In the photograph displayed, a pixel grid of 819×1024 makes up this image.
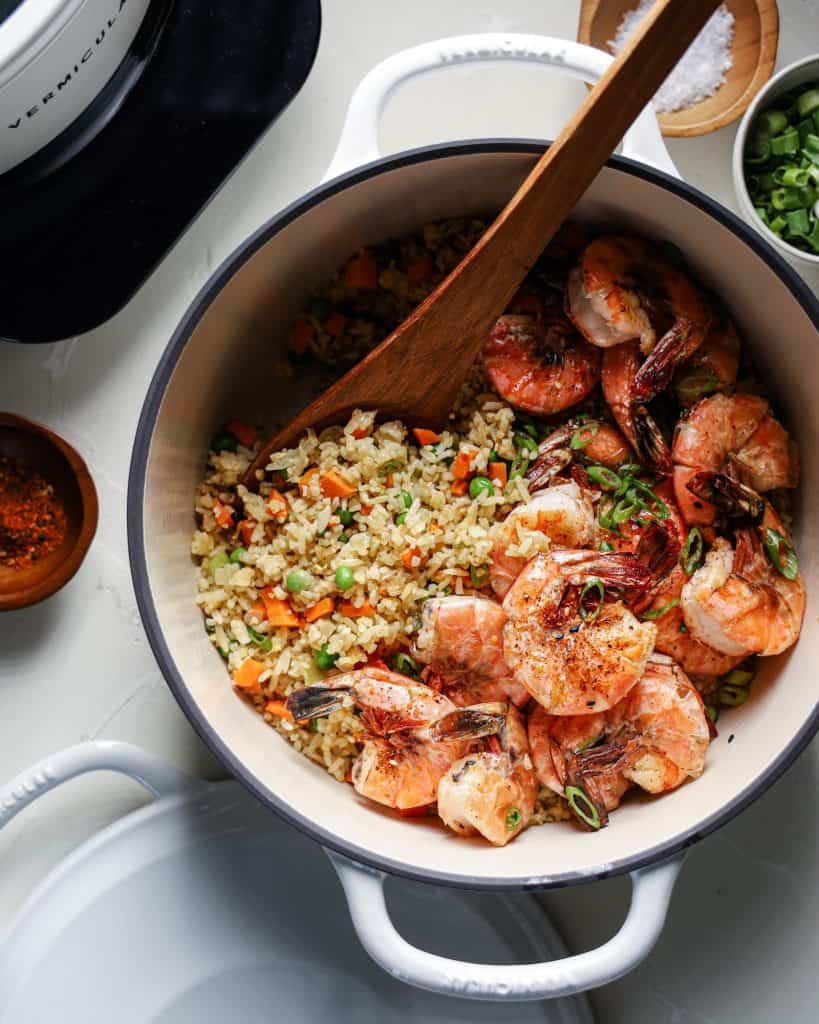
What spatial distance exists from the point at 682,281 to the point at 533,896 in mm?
1194

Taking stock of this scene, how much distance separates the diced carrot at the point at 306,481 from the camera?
5.77ft

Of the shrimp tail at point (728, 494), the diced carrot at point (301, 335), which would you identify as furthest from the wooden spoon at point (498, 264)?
the shrimp tail at point (728, 494)

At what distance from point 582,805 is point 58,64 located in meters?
1.42

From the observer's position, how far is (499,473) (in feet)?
5.92

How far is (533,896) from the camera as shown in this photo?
6.44ft

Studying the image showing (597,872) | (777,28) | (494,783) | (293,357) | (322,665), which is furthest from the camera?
(293,357)

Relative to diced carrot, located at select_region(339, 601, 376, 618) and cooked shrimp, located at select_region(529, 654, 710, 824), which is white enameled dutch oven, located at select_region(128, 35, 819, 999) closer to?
cooked shrimp, located at select_region(529, 654, 710, 824)

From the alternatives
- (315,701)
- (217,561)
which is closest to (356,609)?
(315,701)

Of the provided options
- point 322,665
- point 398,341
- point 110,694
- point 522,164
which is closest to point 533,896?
point 322,665

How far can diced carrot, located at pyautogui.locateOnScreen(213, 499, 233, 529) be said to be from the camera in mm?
1829

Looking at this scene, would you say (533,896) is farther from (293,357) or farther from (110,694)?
(293,357)

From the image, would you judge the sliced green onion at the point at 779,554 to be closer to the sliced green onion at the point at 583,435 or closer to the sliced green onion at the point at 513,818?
the sliced green onion at the point at 583,435

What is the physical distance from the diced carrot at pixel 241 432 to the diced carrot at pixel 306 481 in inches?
8.9

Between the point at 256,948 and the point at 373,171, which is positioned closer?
the point at 373,171
